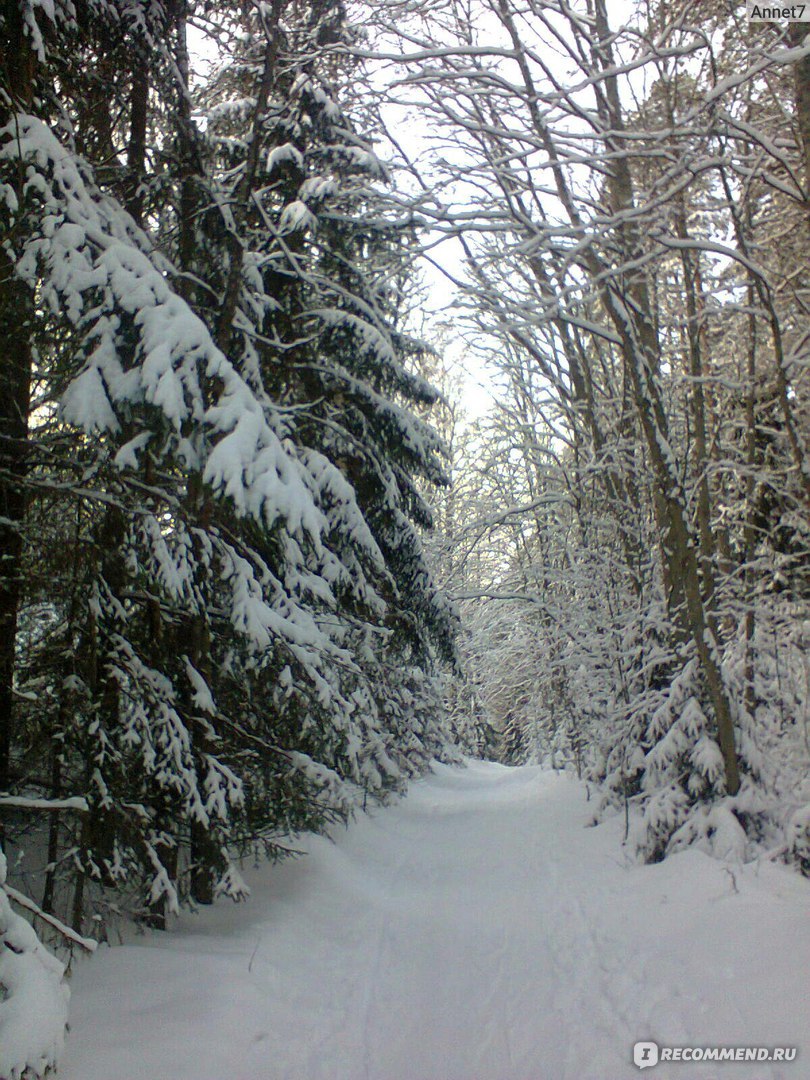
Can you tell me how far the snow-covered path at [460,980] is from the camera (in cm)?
379

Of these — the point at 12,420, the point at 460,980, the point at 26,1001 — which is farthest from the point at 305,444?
the point at 26,1001

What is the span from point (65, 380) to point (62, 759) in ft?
8.75

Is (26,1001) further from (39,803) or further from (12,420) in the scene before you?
(12,420)

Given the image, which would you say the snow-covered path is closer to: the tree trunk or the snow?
the snow

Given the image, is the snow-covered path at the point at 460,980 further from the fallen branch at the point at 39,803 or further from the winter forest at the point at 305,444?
the fallen branch at the point at 39,803

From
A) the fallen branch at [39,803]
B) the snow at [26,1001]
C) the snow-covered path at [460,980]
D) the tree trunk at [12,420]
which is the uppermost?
the tree trunk at [12,420]

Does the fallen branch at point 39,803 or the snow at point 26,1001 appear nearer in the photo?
the snow at point 26,1001

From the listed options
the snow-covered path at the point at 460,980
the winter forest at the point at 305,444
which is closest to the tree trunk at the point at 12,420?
the winter forest at the point at 305,444

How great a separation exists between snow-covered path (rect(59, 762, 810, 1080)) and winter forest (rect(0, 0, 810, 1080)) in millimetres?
99

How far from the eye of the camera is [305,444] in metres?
8.36

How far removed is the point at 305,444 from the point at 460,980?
5.54 m

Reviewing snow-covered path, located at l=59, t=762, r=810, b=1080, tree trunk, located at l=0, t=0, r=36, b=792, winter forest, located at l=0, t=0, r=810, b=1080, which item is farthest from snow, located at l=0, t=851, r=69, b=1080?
tree trunk, located at l=0, t=0, r=36, b=792

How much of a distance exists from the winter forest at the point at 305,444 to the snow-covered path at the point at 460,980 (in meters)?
0.10

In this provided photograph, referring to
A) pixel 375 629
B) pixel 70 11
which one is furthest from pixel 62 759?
pixel 70 11
